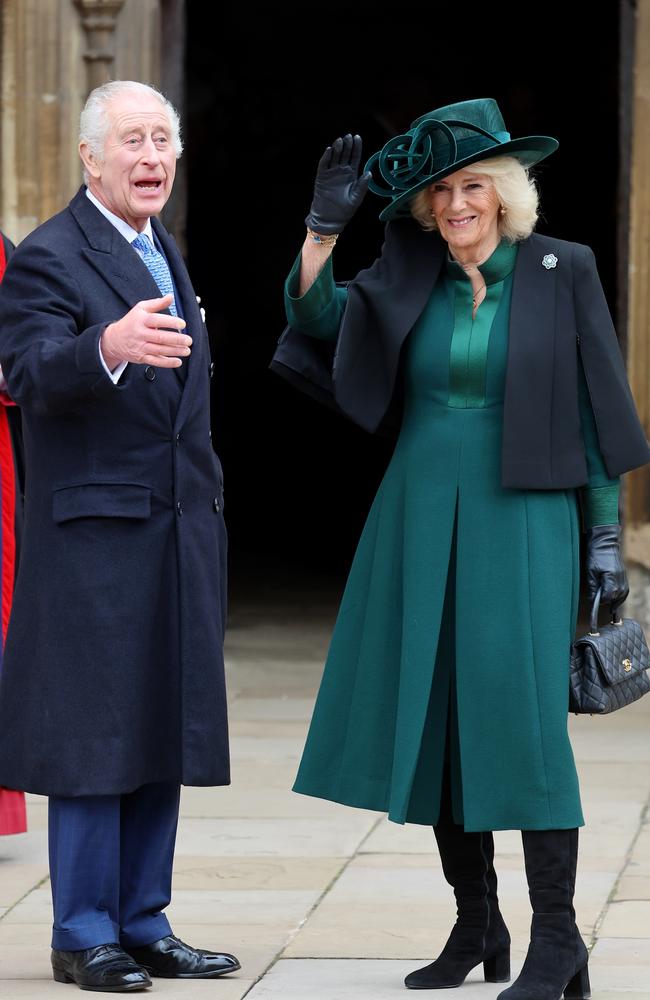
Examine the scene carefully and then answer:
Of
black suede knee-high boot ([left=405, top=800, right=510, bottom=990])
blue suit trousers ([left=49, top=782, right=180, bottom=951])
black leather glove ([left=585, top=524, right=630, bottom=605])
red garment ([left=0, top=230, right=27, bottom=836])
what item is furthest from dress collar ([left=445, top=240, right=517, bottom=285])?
red garment ([left=0, top=230, right=27, bottom=836])

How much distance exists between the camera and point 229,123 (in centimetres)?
1399

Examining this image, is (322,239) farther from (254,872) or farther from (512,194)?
(254,872)

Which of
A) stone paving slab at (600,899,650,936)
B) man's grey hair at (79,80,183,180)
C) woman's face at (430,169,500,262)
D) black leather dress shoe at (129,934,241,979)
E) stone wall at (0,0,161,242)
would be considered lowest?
stone paving slab at (600,899,650,936)

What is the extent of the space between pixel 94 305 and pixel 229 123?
10437mm

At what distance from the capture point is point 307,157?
1474 cm

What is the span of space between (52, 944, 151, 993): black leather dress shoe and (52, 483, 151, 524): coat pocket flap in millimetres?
837

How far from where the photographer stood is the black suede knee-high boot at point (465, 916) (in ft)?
12.5

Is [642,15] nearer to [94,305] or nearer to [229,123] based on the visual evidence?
[94,305]

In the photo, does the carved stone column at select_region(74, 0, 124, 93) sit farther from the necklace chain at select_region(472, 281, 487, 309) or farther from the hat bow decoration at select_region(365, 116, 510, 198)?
the necklace chain at select_region(472, 281, 487, 309)

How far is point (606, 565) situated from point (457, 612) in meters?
0.30

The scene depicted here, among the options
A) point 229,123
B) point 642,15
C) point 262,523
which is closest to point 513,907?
point 642,15

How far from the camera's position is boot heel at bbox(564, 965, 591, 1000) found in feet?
12.1

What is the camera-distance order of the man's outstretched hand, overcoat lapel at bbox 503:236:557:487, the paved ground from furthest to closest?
the paved ground, overcoat lapel at bbox 503:236:557:487, the man's outstretched hand

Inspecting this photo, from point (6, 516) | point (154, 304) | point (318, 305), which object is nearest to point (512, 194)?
point (318, 305)
